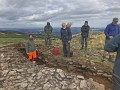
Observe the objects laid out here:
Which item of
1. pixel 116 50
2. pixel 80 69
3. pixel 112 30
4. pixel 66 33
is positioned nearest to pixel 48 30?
pixel 66 33

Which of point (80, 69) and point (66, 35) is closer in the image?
point (80, 69)

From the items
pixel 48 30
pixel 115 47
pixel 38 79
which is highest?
pixel 115 47

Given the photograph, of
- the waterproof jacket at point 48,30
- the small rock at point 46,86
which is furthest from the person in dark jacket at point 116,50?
the waterproof jacket at point 48,30

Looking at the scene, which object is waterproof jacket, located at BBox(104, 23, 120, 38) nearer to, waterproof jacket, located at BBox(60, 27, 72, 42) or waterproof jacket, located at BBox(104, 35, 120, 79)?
waterproof jacket, located at BBox(60, 27, 72, 42)

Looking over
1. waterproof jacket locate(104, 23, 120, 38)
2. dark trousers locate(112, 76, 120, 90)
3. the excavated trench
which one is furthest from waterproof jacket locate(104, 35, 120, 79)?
waterproof jacket locate(104, 23, 120, 38)

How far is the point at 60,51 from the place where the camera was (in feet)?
74.8

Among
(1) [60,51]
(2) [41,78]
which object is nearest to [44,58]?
(1) [60,51]

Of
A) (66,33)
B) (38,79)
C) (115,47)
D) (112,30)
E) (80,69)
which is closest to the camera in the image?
(115,47)

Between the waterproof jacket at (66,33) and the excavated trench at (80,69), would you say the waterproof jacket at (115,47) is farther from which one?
the waterproof jacket at (66,33)

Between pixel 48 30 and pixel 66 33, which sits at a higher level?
pixel 66 33

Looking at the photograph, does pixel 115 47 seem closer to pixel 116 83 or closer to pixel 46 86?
pixel 116 83

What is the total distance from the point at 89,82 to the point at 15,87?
4.27 meters

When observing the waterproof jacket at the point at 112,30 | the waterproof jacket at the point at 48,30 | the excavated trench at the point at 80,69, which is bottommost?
the excavated trench at the point at 80,69

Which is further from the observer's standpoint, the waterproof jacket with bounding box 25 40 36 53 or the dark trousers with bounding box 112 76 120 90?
the waterproof jacket with bounding box 25 40 36 53
